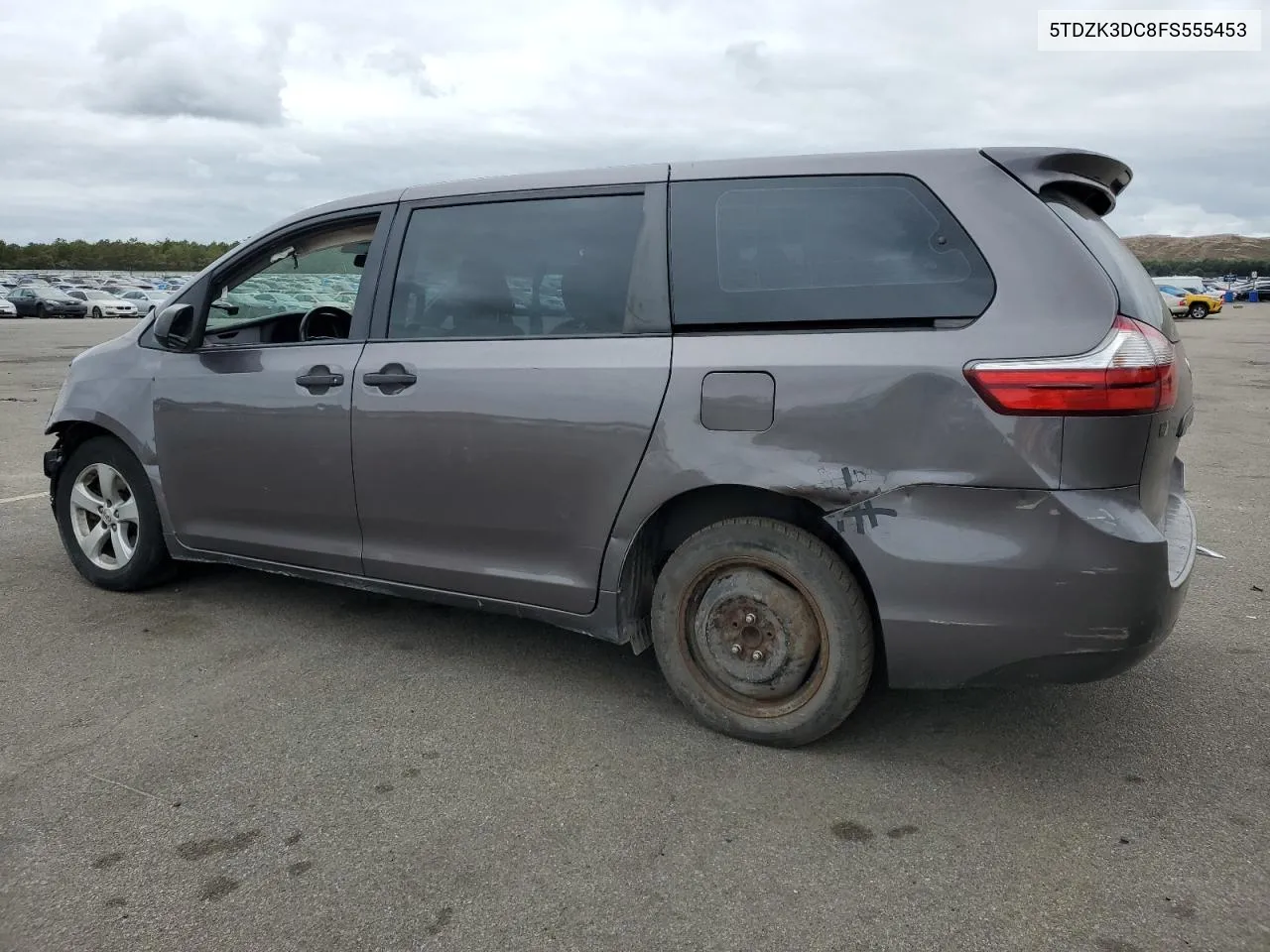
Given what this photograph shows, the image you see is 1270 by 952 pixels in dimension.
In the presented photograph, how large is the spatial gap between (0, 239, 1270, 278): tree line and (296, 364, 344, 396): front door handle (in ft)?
340

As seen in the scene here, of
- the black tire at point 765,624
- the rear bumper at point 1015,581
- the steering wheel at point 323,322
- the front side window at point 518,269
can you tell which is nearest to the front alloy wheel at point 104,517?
the steering wheel at point 323,322

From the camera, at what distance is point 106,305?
139 ft

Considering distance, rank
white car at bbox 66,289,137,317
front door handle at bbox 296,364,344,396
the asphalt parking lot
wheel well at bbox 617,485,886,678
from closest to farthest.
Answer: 1. the asphalt parking lot
2. wheel well at bbox 617,485,886,678
3. front door handle at bbox 296,364,344,396
4. white car at bbox 66,289,137,317

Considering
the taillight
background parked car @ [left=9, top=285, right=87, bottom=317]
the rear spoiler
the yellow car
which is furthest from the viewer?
the yellow car

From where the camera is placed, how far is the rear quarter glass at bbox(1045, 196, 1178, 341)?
109 inches

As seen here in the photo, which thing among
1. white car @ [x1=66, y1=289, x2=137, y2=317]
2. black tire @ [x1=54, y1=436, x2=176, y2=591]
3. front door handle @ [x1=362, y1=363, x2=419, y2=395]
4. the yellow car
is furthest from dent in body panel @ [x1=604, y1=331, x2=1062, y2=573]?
white car @ [x1=66, y1=289, x2=137, y2=317]

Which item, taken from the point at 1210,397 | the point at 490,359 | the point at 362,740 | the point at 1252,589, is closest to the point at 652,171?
the point at 490,359

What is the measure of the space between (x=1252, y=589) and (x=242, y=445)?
14.8 ft

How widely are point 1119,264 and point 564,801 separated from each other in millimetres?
2210

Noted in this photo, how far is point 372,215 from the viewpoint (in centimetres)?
391

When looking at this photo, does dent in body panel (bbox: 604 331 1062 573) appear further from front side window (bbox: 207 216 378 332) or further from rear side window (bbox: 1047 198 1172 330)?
front side window (bbox: 207 216 378 332)

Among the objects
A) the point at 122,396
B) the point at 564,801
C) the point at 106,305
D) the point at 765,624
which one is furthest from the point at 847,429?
the point at 106,305

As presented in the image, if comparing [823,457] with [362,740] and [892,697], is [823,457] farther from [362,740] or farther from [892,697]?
[362,740]

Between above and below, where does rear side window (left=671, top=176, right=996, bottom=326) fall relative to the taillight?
above
